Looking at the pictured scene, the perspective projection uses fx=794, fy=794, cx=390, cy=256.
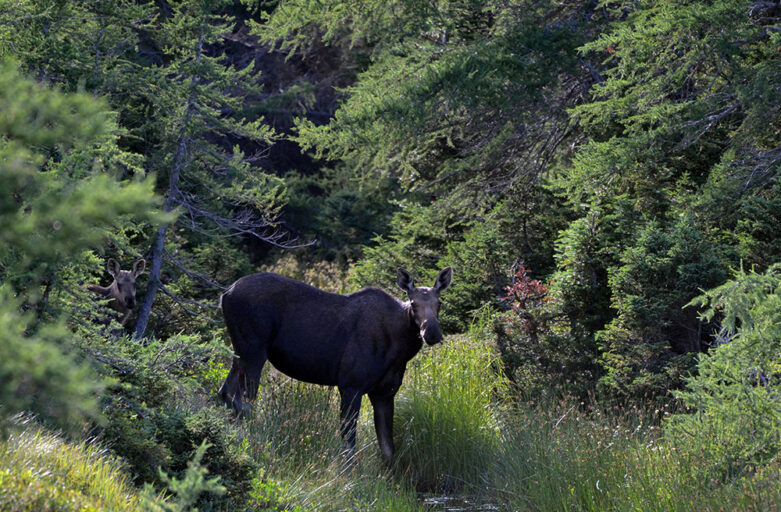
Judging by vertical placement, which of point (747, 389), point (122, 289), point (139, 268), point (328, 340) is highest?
point (747, 389)

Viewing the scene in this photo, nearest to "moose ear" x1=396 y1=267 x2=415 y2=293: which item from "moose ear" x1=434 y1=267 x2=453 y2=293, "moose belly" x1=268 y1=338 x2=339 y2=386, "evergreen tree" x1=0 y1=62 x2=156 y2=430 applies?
"moose ear" x1=434 y1=267 x2=453 y2=293

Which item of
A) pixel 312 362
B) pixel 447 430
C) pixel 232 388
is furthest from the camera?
pixel 447 430

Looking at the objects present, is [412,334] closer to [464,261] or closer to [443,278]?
[443,278]

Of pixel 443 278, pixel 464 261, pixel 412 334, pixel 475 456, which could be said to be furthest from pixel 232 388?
pixel 464 261

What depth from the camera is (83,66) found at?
491 inches

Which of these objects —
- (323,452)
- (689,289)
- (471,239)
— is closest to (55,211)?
(323,452)

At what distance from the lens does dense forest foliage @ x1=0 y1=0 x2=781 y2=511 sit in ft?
17.1

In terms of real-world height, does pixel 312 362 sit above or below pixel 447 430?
above

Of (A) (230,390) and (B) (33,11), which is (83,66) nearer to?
(B) (33,11)

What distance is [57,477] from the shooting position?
5160 mm

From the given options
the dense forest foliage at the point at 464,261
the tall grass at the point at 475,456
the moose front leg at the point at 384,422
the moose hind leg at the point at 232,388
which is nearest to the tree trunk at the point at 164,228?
the dense forest foliage at the point at 464,261

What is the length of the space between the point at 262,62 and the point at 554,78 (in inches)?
670

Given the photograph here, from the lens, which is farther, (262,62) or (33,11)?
(262,62)

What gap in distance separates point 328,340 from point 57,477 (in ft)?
16.6
